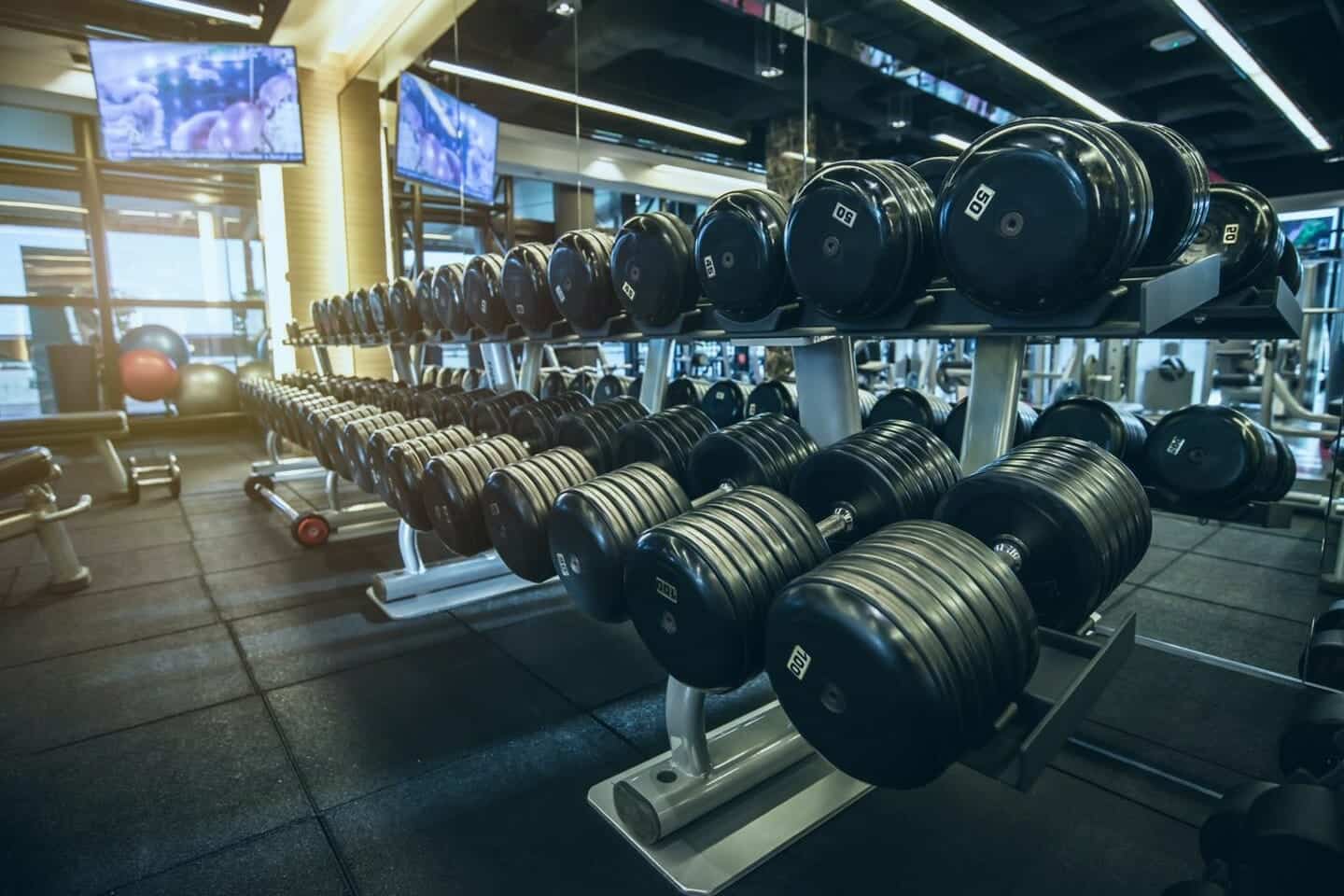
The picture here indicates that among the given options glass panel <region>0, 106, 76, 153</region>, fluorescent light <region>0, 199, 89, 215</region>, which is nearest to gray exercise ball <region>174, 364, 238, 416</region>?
fluorescent light <region>0, 199, 89, 215</region>

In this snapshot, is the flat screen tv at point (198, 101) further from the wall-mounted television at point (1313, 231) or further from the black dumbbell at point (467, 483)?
the wall-mounted television at point (1313, 231)

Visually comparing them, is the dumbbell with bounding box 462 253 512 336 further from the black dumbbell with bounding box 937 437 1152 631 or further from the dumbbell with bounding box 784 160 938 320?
the black dumbbell with bounding box 937 437 1152 631

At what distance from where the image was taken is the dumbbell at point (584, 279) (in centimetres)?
168

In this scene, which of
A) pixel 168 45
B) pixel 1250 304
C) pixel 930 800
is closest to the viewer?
pixel 1250 304

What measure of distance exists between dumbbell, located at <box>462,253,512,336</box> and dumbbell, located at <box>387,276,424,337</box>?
1.80ft

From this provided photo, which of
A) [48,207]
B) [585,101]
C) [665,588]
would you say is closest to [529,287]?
[665,588]

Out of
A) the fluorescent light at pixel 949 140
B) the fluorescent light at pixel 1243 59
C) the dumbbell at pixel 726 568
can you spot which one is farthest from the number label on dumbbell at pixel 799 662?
the fluorescent light at pixel 949 140

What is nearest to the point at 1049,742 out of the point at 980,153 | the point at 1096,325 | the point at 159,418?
the point at 1096,325

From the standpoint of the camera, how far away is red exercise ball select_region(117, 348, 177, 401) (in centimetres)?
558

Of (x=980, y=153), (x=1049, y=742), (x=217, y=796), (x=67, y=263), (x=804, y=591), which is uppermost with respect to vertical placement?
(x=67, y=263)

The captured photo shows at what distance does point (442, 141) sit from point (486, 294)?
2440 millimetres

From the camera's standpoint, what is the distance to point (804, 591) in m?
0.80

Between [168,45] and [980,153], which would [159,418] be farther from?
[980,153]

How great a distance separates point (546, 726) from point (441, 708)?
→ 262 millimetres
